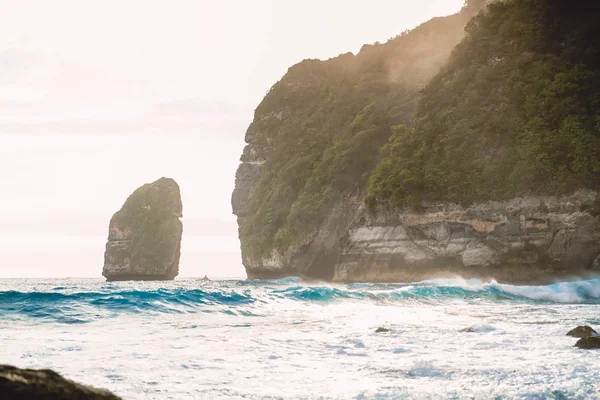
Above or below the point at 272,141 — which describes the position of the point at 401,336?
below

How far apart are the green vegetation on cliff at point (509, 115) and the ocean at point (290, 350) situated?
18136 mm

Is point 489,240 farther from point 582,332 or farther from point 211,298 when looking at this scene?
point 582,332

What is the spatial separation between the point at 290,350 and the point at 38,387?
7641 millimetres

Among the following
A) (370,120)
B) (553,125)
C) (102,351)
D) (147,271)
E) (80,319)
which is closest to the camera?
(102,351)

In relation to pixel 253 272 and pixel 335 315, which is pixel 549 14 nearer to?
pixel 335 315

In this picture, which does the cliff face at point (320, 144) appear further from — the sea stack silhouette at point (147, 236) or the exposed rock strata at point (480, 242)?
the sea stack silhouette at point (147, 236)

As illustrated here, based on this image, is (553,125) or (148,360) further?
(553,125)

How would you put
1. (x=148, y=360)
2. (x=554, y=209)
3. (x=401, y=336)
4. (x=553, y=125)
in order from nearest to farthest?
(x=148, y=360) → (x=401, y=336) → (x=554, y=209) → (x=553, y=125)

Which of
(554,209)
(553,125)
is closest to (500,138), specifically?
(553,125)

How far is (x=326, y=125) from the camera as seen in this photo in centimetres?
6688

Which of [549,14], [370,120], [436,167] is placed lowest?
[436,167]

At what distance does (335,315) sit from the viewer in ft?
59.8

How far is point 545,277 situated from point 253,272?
41541 millimetres

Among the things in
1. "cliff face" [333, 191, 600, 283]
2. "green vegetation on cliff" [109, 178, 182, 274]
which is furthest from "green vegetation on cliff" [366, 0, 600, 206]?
"green vegetation on cliff" [109, 178, 182, 274]
